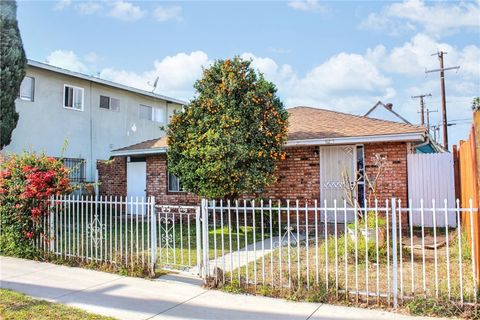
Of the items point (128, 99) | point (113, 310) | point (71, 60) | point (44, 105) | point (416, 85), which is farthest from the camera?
point (416, 85)

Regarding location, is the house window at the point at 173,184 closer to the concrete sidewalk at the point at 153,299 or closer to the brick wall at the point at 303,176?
the brick wall at the point at 303,176

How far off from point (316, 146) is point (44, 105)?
11.3 metres

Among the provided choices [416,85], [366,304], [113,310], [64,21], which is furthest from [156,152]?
[416,85]

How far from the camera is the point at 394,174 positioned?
1102 cm

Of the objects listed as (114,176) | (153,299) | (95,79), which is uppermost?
(95,79)

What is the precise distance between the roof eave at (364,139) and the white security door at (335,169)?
2.12ft

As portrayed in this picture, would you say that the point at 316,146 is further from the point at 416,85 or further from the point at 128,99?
the point at 416,85

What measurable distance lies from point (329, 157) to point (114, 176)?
921 centimetres

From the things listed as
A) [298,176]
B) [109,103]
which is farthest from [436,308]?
[109,103]

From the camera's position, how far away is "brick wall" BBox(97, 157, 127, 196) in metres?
16.3

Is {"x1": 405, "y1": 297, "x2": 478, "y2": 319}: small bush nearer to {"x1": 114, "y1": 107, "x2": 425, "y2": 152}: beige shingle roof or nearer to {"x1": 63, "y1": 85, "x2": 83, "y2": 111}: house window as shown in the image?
{"x1": 114, "y1": 107, "x2": 425, "y2": 152}: beige shingle roof

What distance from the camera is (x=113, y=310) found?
16.6 feet

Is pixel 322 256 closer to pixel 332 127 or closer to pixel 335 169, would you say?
pixel 335 169

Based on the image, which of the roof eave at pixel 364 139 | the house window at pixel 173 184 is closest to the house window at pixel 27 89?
the house window at pixel 173 184
